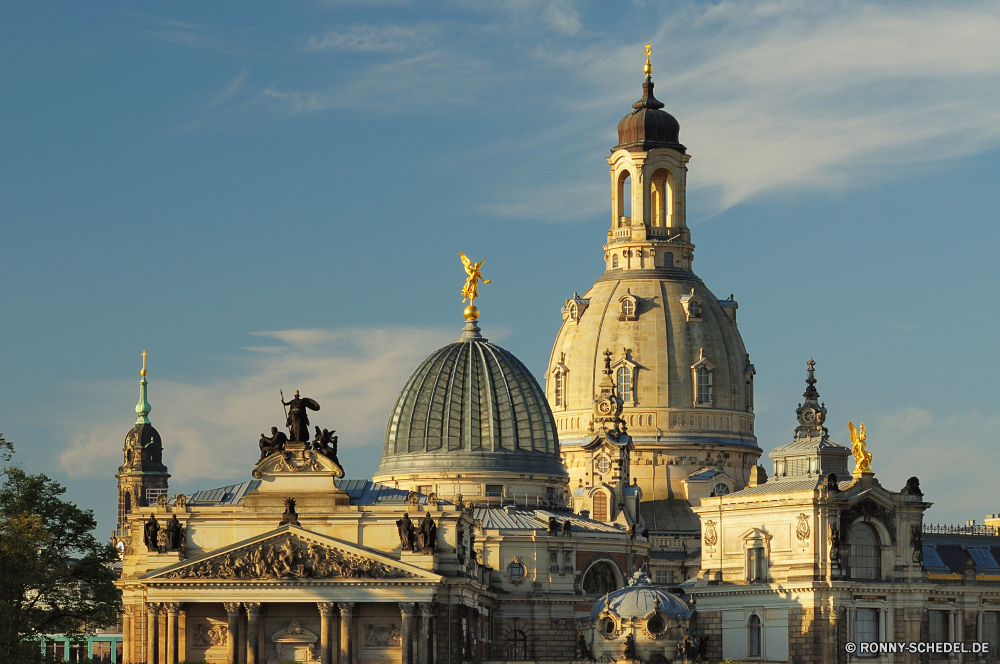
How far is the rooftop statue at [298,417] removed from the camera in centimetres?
15225

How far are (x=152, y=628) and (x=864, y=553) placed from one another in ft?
159

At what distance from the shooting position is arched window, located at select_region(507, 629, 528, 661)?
6772 inches

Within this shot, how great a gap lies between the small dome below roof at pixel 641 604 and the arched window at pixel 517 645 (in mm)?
14788

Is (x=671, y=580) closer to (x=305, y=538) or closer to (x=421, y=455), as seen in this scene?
(x=421, y=455)

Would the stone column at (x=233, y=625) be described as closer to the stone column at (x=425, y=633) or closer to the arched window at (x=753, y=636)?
the stone column at (x=425, y=633)

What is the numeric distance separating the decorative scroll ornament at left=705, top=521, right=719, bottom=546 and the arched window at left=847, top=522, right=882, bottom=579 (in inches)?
411

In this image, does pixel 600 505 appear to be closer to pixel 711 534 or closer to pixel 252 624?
pixel 711 534

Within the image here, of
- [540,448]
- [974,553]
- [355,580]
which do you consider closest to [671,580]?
[540,448]

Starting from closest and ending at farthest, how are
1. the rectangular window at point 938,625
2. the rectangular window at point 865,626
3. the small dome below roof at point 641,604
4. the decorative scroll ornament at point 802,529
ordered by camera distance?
1. the small dome below roof at point 641,604
2. the decorative scroll ornament at point 802,529
3. the rectangular window at point 865,626
4. the rectangular window at point 938,625

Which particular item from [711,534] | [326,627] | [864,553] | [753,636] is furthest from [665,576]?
[326,627]

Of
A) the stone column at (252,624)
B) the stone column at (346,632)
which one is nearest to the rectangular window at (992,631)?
the stone column at (346,632)

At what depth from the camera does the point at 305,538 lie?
147750 millimetres

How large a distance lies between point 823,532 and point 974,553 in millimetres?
18670

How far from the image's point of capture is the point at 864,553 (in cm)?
16325
